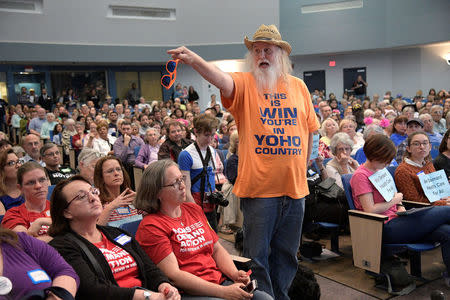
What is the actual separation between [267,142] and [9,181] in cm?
231

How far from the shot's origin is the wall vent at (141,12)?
657 inches

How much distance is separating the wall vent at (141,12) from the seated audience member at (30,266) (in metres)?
16.2

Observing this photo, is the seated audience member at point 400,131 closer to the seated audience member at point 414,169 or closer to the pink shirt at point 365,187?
the seated audience member at point 414,169

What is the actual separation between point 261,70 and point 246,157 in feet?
1.65

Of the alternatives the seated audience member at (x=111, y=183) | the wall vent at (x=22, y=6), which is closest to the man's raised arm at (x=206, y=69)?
the seated audience member at (x=111, y=183)

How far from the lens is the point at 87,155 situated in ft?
12.9

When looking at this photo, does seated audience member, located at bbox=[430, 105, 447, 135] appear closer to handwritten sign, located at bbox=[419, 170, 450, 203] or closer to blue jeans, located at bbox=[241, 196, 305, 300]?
handwritten sign, located at bbox=[419, 170, 450, 203]

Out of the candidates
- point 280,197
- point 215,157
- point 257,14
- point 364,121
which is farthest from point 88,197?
point 257,14

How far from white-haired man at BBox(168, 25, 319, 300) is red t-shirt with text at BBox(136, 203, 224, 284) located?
0.85ft

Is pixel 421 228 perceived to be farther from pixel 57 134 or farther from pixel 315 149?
pixel 57 134

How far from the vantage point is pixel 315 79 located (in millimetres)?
19828

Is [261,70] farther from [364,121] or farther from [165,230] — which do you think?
[364,121]

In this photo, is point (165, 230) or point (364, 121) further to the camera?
point (364, 121)

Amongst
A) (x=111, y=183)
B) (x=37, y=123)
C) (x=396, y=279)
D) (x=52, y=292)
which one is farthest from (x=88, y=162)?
(x=37, y=123)
